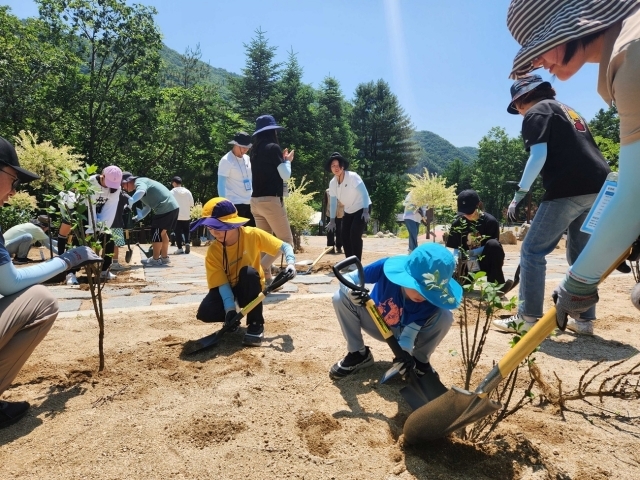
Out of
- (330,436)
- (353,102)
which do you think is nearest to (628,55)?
(330,436)

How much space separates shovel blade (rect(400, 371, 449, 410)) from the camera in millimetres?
→ 2136

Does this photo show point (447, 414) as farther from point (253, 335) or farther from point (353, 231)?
point (353, 231)

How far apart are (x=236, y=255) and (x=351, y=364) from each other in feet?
4.16

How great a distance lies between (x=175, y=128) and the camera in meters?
28.1

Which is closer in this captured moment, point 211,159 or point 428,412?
point 428,412

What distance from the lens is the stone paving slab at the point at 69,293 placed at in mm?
4720

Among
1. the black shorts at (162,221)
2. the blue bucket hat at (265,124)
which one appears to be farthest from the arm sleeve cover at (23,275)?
the black shorts at (162,221)

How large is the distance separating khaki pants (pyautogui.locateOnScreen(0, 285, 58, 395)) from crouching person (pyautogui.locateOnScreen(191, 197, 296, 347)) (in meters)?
1.13

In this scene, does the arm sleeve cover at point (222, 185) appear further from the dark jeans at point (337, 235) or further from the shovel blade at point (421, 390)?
the shovel blade at point (421, 390)

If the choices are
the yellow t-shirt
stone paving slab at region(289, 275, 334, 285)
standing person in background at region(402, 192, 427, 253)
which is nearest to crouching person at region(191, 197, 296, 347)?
the yellow t-shirt

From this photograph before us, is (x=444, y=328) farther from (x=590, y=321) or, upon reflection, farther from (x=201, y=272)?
(x=201, y=272)

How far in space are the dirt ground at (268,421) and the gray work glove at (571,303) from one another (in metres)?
0.75

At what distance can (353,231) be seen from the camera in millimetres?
6016

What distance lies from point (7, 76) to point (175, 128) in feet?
30.6
